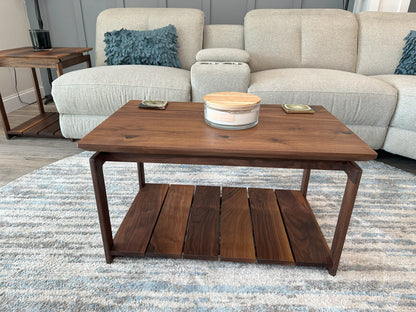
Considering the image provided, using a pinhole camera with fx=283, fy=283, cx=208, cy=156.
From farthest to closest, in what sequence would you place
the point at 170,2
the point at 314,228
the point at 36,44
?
1. the point at 170,2
2. the point at 36,44
3. the point at 314,228

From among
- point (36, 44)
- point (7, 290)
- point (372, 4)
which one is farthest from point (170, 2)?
point (7, 290)

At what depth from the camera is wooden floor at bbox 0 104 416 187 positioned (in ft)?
5.21

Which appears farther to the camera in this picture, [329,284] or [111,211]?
[111,211]

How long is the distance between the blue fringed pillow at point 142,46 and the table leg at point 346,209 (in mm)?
1557

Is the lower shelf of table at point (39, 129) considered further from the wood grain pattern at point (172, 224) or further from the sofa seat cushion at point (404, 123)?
the sofa seat cushion at point (404, 123)

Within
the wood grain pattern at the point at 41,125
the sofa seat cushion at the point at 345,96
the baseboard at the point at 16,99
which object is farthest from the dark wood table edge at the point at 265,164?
the baseboard at the point at 16,99

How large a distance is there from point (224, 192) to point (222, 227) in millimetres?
232

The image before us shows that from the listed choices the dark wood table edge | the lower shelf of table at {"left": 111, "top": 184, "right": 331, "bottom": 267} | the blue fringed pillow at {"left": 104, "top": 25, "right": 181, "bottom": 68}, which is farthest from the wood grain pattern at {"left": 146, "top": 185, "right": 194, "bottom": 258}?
the blue fringed pillow at {"left": 104, "top": 25, "right": 181, "bottom": 68}

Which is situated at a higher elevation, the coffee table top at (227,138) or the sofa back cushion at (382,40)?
the sofa back cushion at (382,40)

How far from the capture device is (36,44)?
6.56 feet

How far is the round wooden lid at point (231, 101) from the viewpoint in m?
0.90

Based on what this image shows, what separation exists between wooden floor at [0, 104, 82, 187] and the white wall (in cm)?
65

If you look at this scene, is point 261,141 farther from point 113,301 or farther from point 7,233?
point 7,233

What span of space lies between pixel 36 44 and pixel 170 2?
121cm
